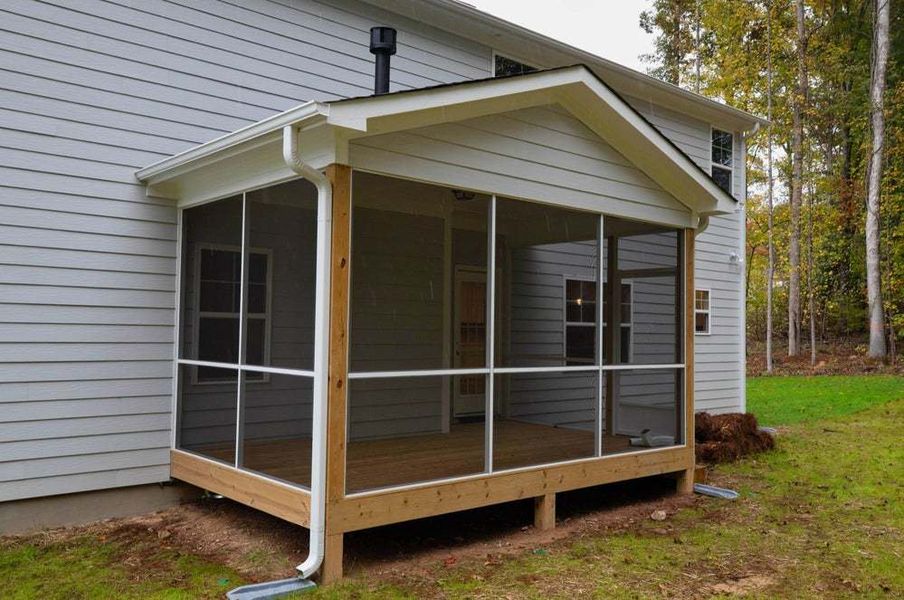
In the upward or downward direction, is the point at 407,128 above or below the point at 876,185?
below

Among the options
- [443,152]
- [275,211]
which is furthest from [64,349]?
[443,152]

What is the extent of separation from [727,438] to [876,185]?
12832mm

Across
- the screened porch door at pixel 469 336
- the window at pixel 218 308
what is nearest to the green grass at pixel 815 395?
the screened porch door at pixel 469 336

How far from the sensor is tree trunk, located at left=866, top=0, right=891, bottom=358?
714 inches

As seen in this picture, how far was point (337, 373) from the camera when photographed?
14.6 ft

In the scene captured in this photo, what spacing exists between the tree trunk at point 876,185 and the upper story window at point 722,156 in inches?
353

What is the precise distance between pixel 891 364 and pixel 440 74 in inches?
614

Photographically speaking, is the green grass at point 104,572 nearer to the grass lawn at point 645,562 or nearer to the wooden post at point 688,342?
the grass lawn at point 645,562

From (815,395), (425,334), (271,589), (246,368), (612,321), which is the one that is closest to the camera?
(271,589)

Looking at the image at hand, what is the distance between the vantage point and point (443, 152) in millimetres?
5105

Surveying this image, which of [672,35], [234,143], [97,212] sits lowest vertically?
[97,212]

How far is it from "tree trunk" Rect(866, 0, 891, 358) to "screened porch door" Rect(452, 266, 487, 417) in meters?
13.7

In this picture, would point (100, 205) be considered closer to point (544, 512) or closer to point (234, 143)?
point (234, 143)

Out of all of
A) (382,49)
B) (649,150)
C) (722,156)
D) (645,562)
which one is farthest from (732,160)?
(645,562)
